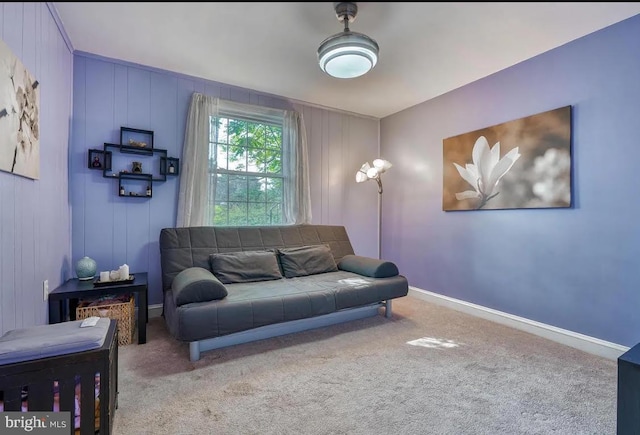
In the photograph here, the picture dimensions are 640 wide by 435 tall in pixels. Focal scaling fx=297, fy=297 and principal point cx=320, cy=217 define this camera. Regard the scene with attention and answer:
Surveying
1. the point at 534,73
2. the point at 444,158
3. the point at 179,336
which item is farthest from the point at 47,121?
the point at 534,73

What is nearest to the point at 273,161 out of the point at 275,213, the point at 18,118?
the point at 275,213

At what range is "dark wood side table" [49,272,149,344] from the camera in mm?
2128

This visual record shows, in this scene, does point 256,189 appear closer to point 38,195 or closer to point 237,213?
point 237,213

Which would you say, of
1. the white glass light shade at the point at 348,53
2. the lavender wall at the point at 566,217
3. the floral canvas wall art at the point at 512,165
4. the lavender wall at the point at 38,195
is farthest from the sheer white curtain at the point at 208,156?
the floral canvas wall art at the point at 512,165

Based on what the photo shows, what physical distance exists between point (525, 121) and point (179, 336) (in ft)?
11.1

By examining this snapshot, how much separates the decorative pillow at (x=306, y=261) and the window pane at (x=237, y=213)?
2.03 ft

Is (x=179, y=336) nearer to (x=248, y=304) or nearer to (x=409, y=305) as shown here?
(x=248, y=304)

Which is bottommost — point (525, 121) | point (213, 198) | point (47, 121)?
point (213, 198)

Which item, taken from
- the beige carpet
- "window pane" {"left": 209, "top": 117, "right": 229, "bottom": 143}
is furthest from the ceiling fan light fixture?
the beige carpet

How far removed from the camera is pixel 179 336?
77.4 inches

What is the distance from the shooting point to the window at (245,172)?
328 centimetres

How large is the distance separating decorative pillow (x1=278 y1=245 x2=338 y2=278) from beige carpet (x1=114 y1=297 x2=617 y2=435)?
2.30 ft

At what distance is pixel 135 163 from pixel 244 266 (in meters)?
1.44

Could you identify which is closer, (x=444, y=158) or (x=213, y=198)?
(x=213, y=198)
